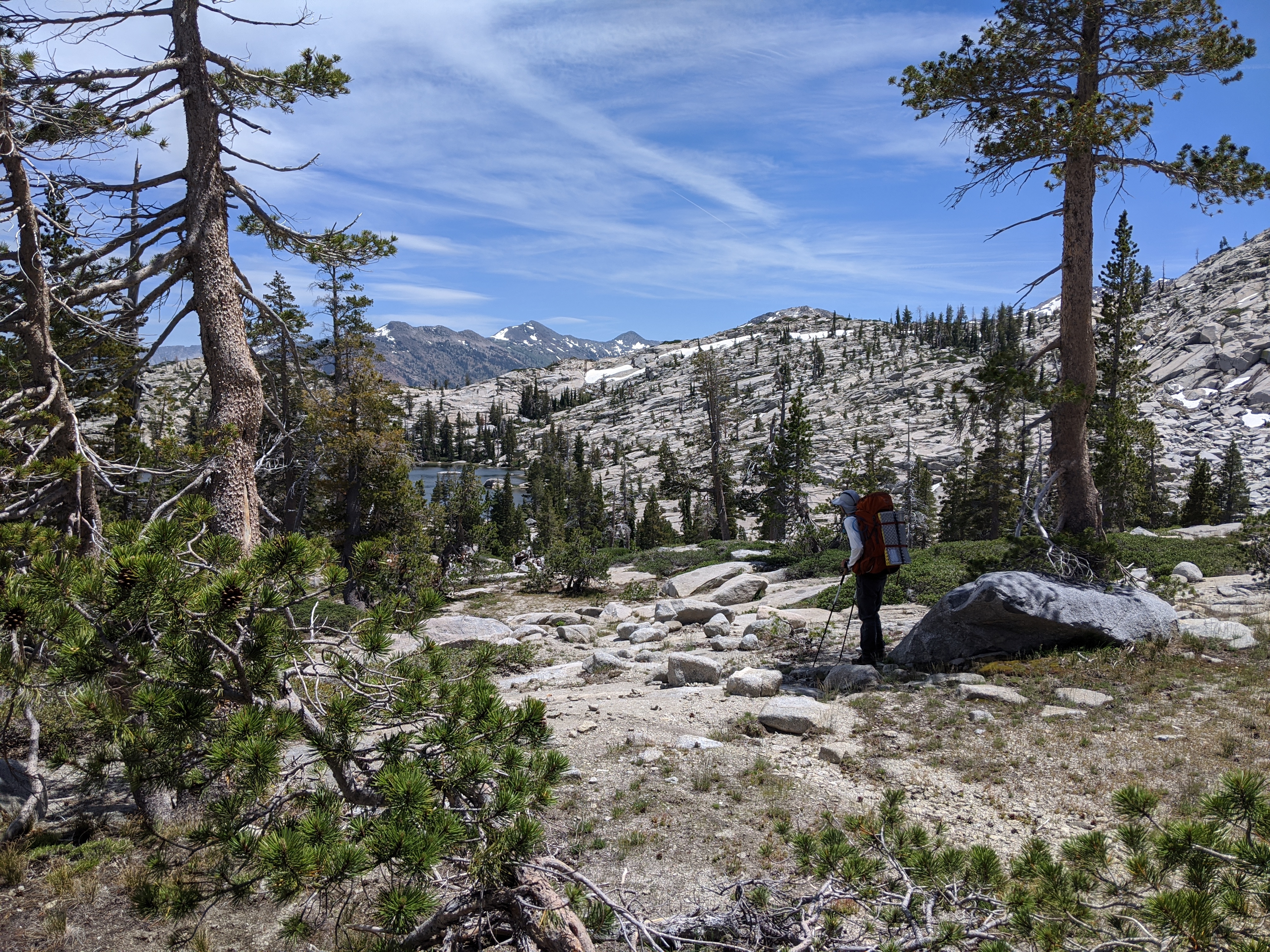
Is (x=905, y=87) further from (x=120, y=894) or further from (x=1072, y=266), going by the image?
(x=120, y=894)

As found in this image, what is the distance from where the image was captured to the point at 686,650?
1155cm

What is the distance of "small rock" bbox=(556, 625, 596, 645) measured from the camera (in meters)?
13.4

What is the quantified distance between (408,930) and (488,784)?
0.68 metres

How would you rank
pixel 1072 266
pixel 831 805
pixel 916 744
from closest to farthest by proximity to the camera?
pixel 831 805 → pixel 916 744 → pixel 1072 266

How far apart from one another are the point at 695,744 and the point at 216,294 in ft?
20.0

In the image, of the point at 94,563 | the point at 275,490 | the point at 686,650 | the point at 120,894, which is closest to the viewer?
the point at 94,563

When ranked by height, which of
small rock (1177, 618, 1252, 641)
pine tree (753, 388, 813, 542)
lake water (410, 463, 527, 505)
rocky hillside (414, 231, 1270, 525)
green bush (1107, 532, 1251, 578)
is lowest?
small rock (1177, 618, 1252, 641)

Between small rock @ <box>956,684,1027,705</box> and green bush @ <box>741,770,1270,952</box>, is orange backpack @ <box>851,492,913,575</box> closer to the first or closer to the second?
A: small rock @ <box>956,684,1027,705</box>

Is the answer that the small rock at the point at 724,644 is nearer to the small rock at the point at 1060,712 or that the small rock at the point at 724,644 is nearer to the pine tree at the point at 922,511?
the small rock at the point at 1060,712

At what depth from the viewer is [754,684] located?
8.26 metres

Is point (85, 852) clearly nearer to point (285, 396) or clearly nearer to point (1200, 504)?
point (285, 396)

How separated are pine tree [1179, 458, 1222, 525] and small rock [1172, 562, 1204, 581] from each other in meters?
36.0

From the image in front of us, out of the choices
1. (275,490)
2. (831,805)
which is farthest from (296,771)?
(275,490)

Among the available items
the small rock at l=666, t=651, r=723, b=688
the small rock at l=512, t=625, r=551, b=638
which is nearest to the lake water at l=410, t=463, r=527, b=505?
the small rock at l=512, t=625, r=551, b=638
